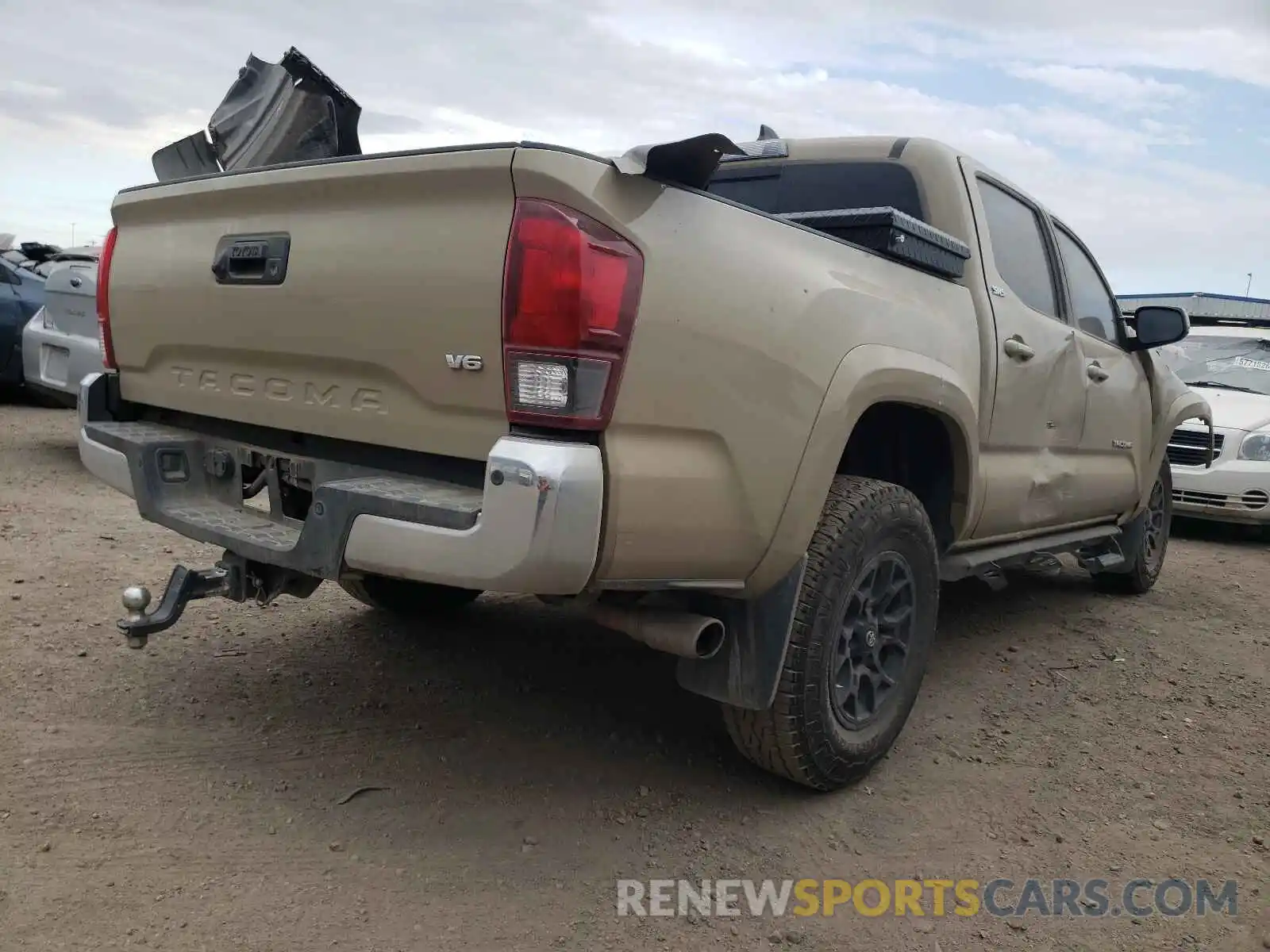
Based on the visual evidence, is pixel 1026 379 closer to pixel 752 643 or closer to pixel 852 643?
pixel 852 643

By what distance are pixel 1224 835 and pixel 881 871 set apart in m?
1.10

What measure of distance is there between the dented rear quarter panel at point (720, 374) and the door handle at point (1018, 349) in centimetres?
100

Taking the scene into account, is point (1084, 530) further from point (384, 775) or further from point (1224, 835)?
point (384, 775)

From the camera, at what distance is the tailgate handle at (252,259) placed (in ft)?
8.52

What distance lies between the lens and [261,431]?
290 centimetres

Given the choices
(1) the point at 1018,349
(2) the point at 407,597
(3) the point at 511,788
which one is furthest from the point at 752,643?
(2) the point at 407,597

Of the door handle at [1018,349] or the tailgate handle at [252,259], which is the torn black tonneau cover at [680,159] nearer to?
the tailgate handle at [252,259]

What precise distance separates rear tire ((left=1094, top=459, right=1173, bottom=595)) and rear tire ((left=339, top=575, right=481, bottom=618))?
361 cm

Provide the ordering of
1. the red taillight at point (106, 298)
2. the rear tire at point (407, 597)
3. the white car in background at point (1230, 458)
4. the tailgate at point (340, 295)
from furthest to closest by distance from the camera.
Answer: the white car in background at point (1230, 458)
the rear tire at point (407, 597)
the red taillight at point (106, 298)
the tailgate at point (340, 295)

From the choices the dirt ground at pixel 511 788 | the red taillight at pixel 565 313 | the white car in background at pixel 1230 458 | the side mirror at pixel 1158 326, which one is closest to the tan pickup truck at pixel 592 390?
the red taillight at pixel 565 313

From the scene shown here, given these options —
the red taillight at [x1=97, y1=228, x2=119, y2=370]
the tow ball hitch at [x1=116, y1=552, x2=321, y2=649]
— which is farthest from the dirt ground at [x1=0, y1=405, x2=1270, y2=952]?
the red taillight at [x1=97, y1=228, x2=119, y2=370]

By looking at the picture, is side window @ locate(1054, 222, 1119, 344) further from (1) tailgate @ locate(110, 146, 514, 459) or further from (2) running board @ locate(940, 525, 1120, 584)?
(1) tailgate @ locate(110, 146, 514, 459)

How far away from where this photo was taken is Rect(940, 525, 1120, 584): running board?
11.9ft

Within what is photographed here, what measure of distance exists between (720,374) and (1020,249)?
2.24 m
